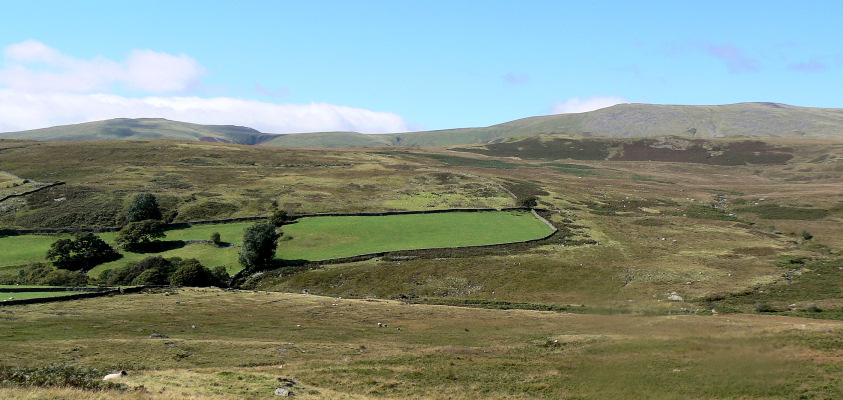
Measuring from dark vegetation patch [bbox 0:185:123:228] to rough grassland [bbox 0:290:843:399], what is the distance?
5518cm

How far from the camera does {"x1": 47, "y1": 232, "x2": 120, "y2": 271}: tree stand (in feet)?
232

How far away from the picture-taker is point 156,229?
80.1 meters

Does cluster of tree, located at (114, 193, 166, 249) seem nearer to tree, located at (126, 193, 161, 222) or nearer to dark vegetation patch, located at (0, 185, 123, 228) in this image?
tree, located at (126, 193, 161, 222)

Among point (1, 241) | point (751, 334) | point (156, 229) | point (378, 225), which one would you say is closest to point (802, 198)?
point (378, 225)

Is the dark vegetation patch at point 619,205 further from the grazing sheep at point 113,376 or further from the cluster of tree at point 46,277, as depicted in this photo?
the grazing sheep at point 113,376

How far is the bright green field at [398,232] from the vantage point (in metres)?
77.2

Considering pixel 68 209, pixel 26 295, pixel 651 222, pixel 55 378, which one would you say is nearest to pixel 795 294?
pixel 651 222

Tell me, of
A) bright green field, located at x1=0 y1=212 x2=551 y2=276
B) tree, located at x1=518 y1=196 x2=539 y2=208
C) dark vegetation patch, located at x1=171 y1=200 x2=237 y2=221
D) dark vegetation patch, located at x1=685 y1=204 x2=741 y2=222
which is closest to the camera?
bright green field, located at x1=0 y1=212 x2=551 y2=276

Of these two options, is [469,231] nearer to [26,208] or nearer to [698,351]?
[698,351]

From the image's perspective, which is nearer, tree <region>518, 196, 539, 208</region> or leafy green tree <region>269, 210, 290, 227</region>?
leafy green tree <region>269, 210, 290, 227</region>

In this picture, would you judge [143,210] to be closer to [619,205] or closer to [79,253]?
[79,253]

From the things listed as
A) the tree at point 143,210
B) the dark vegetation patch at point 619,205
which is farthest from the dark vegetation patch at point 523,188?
the tree at point 143,210

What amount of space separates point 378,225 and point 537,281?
3536 centimetres

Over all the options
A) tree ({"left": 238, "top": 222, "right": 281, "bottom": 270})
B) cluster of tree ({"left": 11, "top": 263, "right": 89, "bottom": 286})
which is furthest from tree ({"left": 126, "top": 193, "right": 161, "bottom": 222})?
tree ({"left": 238, "top": 222, "right": 281, "bottom": 270})
